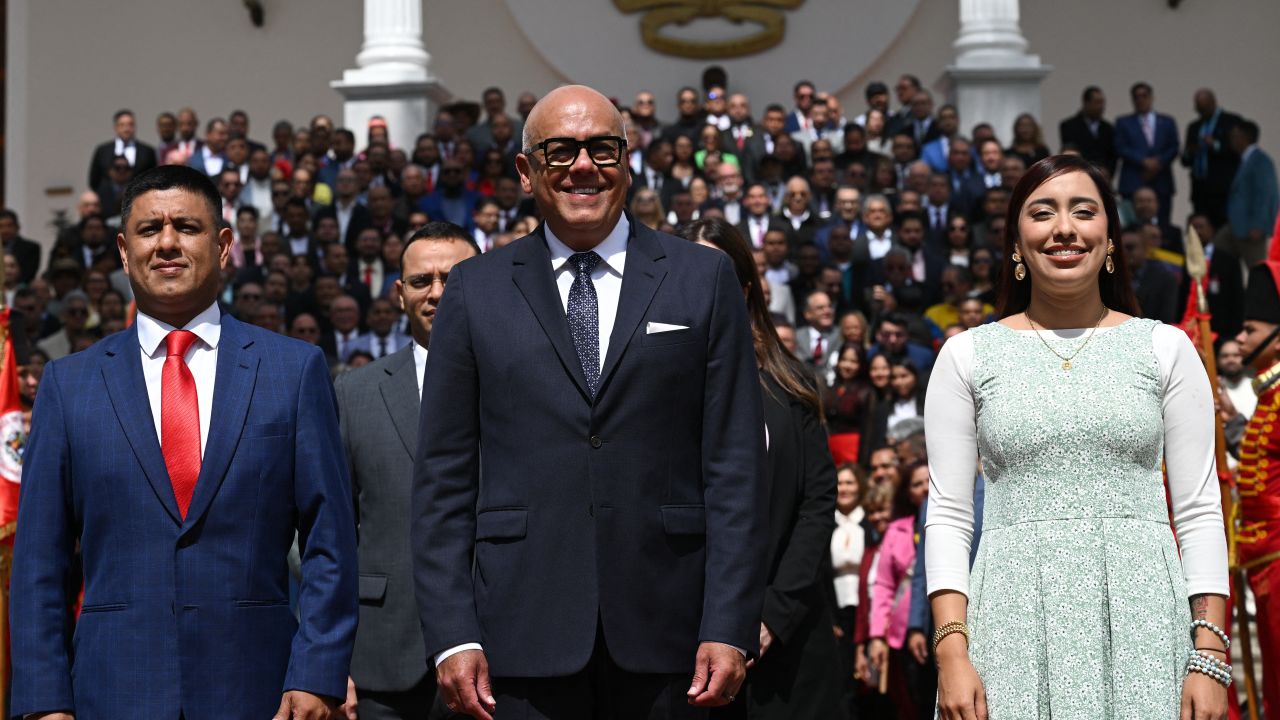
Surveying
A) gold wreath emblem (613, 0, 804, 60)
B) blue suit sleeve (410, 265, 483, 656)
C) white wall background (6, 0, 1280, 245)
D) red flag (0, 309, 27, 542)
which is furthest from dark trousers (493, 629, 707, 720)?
gold wreath emblem (613, 0, 804, 60)

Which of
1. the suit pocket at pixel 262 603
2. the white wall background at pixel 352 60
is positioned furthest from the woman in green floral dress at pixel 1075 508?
the white wall background at pixel 352 60

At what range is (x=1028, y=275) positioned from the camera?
12.9 feet

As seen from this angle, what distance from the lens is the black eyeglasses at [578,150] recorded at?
363 centimetres

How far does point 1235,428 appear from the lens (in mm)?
9617

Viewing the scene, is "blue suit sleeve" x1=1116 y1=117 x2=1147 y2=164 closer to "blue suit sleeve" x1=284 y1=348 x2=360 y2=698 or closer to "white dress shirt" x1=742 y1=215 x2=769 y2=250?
"white dress shirt" x1=742 y1=215 x2=769 y2=250

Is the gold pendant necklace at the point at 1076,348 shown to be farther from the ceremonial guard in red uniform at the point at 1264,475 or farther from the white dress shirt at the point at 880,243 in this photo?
the white dress shirt at the point at 880,243

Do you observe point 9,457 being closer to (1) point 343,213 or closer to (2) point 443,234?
(2) point 443,234

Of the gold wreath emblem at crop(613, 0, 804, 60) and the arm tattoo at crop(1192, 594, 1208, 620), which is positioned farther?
the gold wreath emblem at crop(613, 0, 804, 60)

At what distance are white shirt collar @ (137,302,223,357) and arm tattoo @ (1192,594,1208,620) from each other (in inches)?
84.3

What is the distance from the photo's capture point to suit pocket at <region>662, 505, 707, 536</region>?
3531mm

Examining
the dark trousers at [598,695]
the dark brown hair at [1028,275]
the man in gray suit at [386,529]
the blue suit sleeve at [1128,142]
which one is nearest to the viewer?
the dark trousers at [598,695]

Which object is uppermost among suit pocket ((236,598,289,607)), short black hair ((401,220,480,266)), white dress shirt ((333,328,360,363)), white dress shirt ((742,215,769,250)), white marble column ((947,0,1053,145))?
white marble column ((947,0,1053,145))

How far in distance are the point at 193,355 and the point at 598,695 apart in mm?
1194

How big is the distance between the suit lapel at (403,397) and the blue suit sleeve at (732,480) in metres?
1.49
